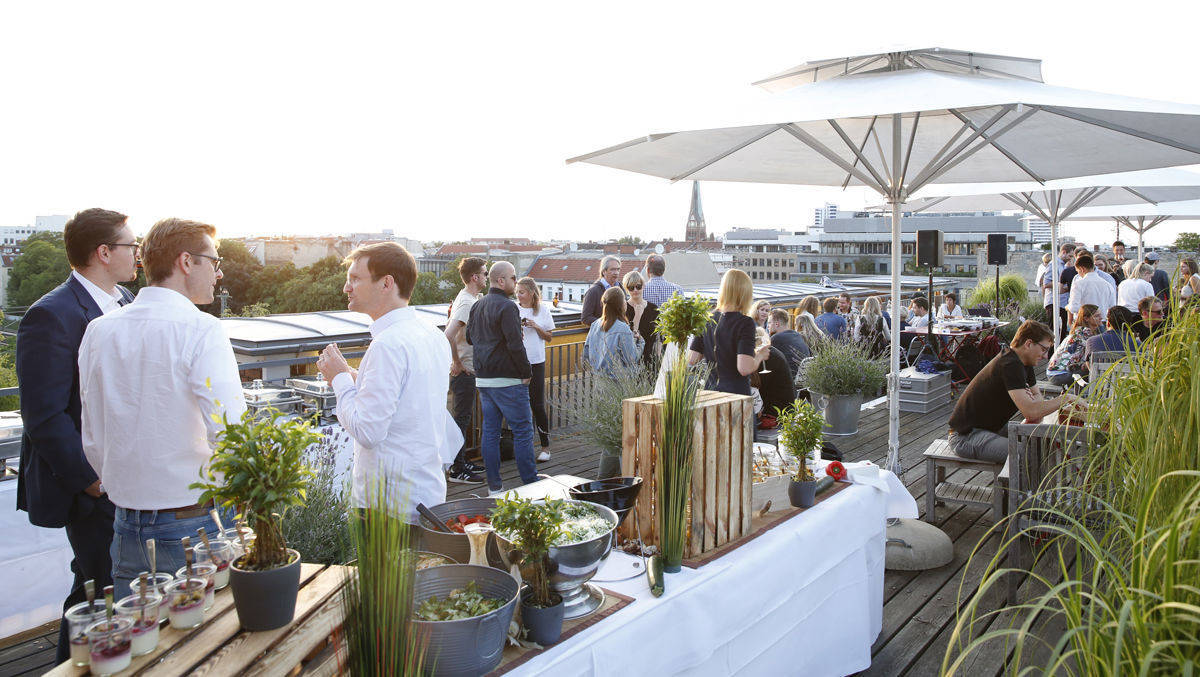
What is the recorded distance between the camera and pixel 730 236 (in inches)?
4186

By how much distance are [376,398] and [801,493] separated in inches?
64.7

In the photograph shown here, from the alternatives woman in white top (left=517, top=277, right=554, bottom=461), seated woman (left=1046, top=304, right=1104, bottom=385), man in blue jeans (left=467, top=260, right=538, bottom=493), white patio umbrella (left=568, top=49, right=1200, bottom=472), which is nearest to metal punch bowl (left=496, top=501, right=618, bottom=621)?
white patio umbrella (left=568, top=49, right=1200, bottom=472)

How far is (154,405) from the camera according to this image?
2.11 m

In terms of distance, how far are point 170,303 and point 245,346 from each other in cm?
291

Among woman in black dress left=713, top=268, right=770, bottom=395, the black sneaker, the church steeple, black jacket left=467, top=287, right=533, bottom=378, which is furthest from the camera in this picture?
the church steeple

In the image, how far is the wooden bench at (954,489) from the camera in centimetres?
460

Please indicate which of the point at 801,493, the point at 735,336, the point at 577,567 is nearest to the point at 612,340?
the point at 735,336

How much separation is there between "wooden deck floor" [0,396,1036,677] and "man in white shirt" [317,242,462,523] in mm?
1549

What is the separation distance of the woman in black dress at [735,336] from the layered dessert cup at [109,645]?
137 inches

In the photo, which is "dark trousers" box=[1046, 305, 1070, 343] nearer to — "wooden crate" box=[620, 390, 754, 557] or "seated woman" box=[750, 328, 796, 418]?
Result: "seated woman" box=[750, 328, 796, 418]

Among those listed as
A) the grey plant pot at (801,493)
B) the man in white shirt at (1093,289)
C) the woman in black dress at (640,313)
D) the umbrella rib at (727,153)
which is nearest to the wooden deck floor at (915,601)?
the grey plant pot at (801,493)

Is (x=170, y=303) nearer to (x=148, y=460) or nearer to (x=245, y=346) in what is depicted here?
(x=148, y=460)

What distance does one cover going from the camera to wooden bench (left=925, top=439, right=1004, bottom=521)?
4602mm

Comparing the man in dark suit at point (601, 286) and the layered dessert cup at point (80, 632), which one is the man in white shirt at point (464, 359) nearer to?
the man in dark suit at point (601, 286)
